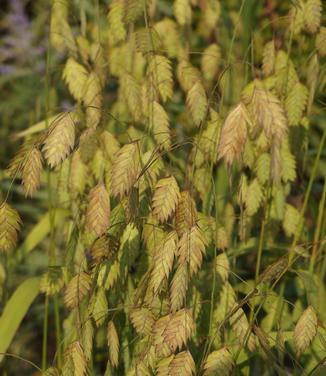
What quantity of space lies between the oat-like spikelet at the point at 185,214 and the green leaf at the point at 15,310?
63 centimetres

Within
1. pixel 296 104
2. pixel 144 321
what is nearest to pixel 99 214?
pixel 144 321

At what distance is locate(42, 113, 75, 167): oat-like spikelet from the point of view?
50.5 inches

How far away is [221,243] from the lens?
1.63 metres

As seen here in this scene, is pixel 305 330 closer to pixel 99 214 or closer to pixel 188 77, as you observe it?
pixel 99 214

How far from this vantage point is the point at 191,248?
51.9 inches

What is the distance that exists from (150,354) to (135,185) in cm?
30

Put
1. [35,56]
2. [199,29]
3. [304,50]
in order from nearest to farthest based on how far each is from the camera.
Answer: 1. [304,50]
2. [199,29]
3. [35,56]

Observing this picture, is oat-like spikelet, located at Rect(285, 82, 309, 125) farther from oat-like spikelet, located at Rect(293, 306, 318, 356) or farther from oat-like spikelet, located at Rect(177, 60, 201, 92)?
oat-like spikelet, located at Rect(293, 306, 318, 356)

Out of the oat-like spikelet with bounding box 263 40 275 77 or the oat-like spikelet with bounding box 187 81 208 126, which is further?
the oat-like spikelet with bounding box 263 40 275 77

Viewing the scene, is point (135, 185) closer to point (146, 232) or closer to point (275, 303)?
point (146, 232)

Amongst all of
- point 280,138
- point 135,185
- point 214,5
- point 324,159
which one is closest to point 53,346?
point 324,159

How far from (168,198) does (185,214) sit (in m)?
0.04

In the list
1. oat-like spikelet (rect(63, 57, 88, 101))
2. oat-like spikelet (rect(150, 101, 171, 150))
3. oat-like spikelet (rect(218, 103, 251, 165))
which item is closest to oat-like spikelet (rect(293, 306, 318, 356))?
oat-like spikelet (rect(218, 103, 251, 165))

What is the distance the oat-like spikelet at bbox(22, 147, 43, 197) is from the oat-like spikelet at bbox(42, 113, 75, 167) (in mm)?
25
